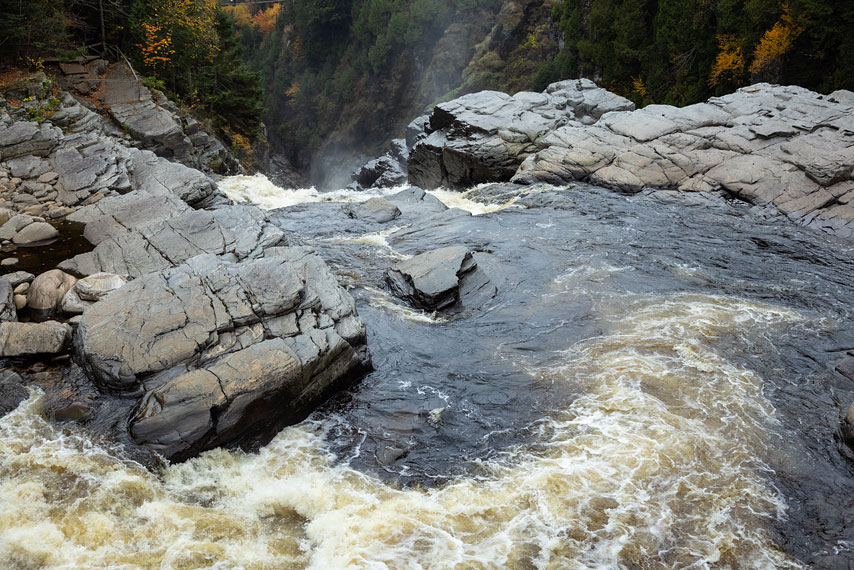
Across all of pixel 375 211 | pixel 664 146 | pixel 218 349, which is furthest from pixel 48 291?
pixel 664 146

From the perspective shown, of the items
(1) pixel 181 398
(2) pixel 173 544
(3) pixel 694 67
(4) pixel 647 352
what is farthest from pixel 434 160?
(2) pixel 173 544

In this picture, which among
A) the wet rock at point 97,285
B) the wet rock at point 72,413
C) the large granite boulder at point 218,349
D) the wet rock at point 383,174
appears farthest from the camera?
the wet rock at point 383,174

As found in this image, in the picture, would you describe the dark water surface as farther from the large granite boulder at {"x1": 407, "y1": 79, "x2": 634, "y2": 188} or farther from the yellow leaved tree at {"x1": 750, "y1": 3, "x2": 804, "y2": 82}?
the yellow leaved tree at {"x1": 750, "y1": 3, "x2": 804, "y2": 82}

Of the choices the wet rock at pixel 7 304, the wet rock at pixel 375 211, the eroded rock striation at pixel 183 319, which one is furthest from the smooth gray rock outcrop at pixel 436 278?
the wet rock at pixel 7 304

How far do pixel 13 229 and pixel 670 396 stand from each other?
15.5 meters

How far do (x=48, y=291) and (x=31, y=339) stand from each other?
1.61 metres

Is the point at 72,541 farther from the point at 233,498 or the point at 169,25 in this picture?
the point at 169,25

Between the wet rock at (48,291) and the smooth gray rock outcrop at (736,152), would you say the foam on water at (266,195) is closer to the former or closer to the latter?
the smooth gray rock outcrop at (736,152)

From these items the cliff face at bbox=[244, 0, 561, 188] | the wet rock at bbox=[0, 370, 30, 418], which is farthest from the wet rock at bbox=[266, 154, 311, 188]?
the wet rock at bbox=[0, 370, 30, 418]

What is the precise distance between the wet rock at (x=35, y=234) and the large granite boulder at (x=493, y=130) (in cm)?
1814

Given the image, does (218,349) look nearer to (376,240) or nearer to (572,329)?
(572,329)

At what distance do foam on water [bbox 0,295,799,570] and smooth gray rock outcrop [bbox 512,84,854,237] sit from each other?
13322 millimetres

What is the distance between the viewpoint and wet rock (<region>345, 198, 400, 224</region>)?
65.4 ft

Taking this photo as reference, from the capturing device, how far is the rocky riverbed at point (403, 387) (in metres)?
6.79
